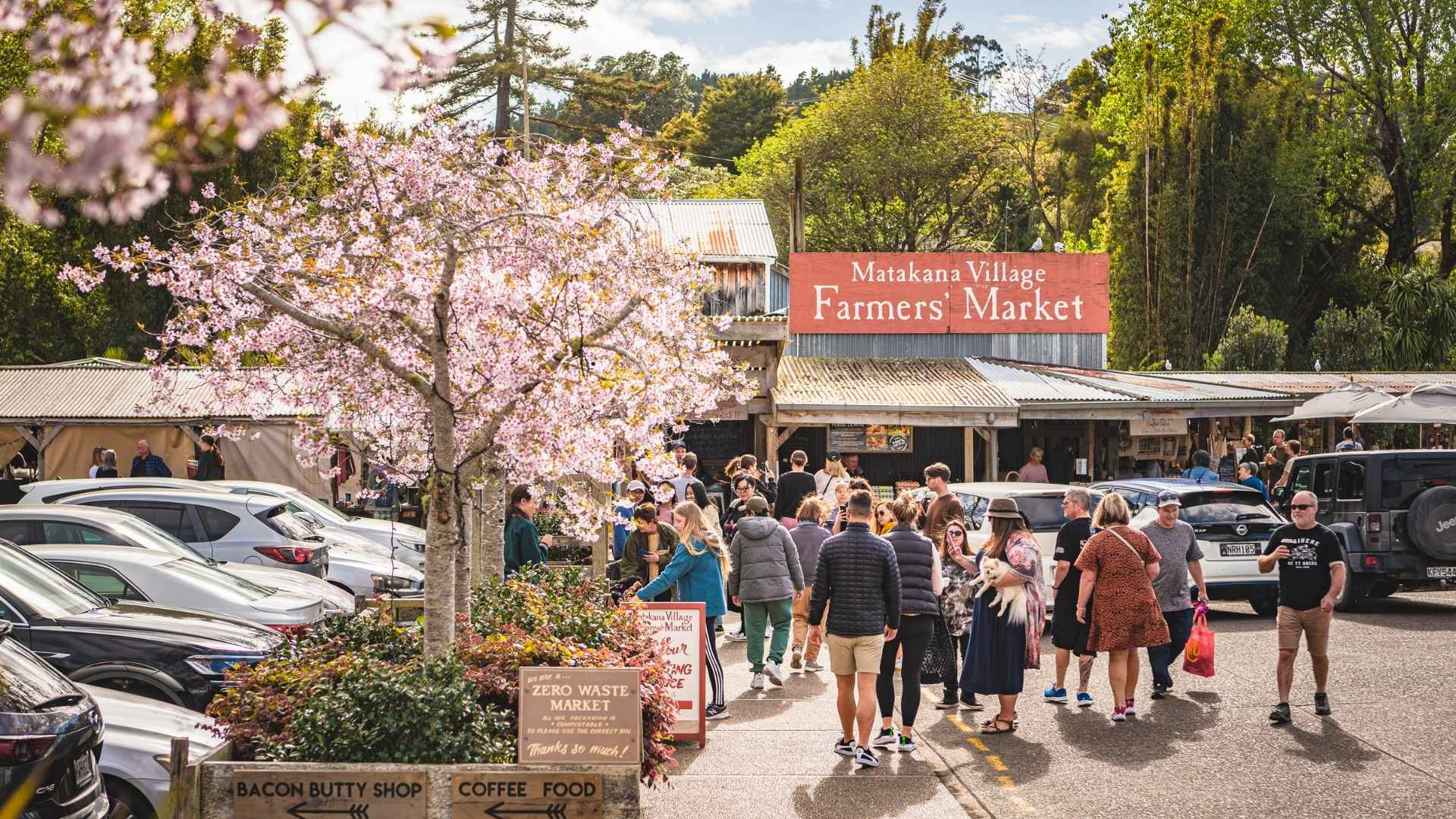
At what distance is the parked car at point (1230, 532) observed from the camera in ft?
51.7

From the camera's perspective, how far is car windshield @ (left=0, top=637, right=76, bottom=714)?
652 cm

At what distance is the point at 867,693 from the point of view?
9523mm

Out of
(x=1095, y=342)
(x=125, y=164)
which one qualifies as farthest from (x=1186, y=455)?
(x=125, y=164)

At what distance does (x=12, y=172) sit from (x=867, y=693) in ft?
25.7

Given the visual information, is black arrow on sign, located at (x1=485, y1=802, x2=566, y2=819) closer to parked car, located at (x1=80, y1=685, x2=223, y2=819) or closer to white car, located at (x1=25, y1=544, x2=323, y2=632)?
parked car, located at (x1=80, y1=685, x2=223, y2=819)

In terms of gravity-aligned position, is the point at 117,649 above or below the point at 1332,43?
below

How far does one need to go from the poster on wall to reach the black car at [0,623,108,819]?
21075 millimetres

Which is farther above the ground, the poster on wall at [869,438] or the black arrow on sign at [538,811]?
the poster on wall at [869,438]

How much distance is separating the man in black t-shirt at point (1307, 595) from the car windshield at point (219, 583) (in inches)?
347

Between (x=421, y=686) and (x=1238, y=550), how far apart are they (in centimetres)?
1160

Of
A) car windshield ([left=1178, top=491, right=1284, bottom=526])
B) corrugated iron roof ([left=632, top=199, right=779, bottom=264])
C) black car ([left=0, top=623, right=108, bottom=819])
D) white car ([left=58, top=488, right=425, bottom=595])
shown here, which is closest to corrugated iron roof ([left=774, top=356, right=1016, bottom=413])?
corrugated iron roof ([left=632, top=199, right=779, bottom=264])

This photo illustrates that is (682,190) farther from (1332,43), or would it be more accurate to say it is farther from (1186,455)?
(1186,455)

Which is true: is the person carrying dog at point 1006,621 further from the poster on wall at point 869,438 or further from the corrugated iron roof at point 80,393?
the poster on wall at point 869,438

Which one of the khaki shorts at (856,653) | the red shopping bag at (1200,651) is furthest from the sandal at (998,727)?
the red shopping bag at (1200,651)
